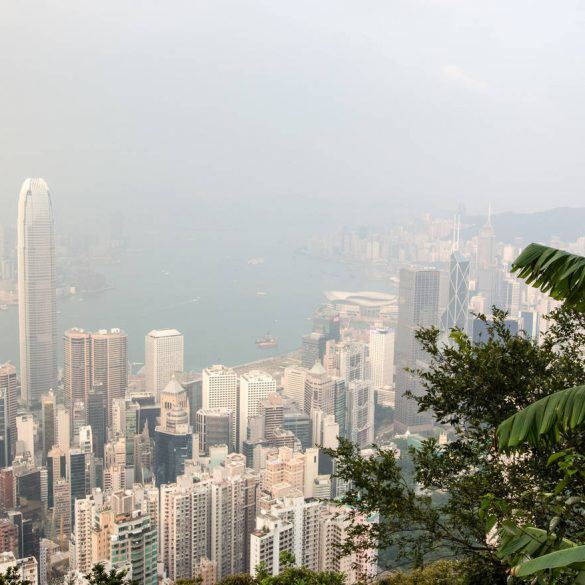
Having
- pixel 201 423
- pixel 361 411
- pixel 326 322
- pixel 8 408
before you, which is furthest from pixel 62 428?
pixel 326 322

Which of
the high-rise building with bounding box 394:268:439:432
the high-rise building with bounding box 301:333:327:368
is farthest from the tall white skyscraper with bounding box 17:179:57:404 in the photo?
the high-rise building with bounding box 394:268:439:432

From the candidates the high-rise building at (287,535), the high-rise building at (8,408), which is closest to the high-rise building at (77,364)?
the high-rise building at (8,408)

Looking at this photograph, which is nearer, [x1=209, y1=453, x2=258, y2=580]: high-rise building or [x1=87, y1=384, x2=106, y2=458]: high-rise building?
[x1=209, y1=453, x2=258, y2=580]: high-rise building

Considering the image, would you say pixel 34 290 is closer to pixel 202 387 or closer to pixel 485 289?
pixel 202 387

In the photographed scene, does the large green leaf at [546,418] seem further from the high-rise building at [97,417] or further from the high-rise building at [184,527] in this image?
the high-rise building at [97,417]

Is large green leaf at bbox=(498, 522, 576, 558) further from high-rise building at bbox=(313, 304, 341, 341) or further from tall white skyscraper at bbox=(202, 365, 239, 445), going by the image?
high-rise building at bbox=(313, 304, 341, 341)

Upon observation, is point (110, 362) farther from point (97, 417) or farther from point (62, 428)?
point (62, 428)
